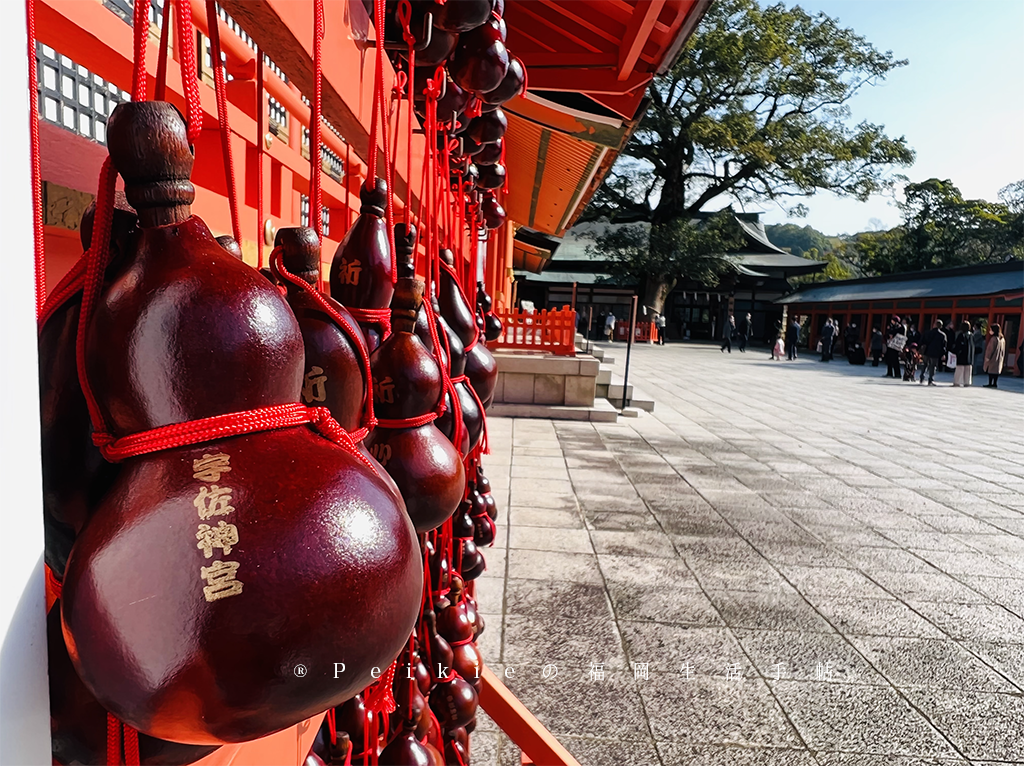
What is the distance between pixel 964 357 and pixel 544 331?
1353 centimetres

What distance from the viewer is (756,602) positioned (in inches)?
124

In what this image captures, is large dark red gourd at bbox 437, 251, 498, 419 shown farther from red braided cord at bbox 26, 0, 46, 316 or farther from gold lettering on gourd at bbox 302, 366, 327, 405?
red braided cord at bbox 26, 0, 46, 316

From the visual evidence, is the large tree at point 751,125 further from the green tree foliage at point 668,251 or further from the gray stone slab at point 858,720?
the gray stone slab at point 858,720

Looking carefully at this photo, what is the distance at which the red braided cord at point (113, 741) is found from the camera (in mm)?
397

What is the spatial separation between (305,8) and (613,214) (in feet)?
91.2

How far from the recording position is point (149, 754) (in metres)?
0.41

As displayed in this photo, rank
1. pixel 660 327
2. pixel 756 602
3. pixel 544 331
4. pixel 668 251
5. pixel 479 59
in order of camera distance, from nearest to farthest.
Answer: pixel 479 59, pixel 756 602, pixel 544 331, pixel 668 251, pixel 660 327

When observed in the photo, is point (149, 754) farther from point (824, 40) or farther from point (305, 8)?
point (824, 40)

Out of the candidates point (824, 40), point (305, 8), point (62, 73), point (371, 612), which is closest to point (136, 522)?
point (371, 612)

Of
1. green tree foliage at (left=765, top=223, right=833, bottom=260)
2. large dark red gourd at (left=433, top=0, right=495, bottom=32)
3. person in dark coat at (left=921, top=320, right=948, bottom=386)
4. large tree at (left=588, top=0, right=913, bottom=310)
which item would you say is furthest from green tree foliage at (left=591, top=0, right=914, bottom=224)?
green tree foliage at (left=765, top=223, right=833, bottom=260)

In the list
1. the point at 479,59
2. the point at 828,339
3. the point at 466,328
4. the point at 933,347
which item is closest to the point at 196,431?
the point at 466,328

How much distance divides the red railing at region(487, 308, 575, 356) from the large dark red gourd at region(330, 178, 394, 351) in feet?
25.8

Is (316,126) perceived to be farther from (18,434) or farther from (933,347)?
(933,347)

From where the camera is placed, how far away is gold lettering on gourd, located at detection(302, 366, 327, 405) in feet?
1.53
